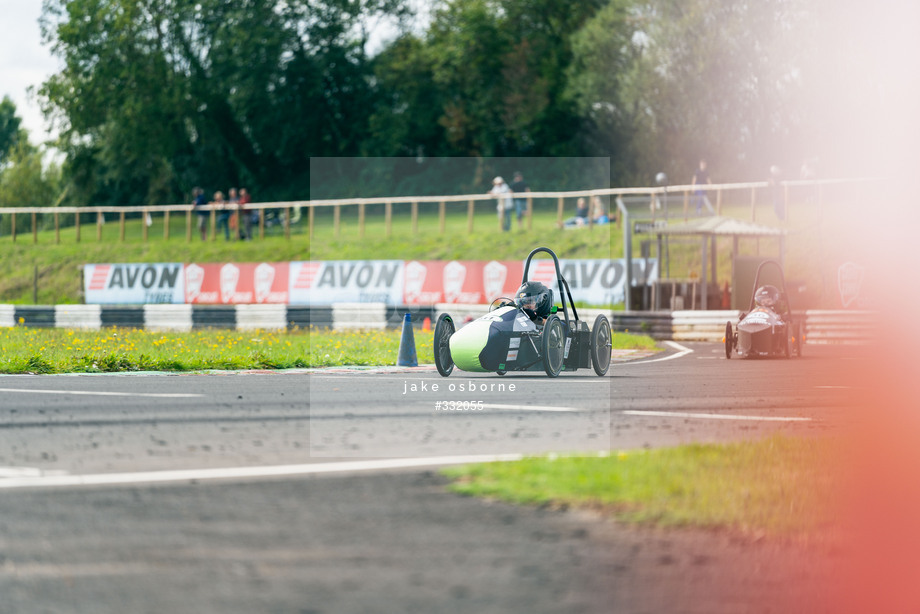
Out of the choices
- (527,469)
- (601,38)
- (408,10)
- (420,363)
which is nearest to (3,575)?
(527,469)

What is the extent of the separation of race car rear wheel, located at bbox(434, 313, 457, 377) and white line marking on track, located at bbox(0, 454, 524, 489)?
195 inches

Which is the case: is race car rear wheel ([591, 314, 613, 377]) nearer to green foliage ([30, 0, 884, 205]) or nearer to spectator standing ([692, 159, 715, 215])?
spectator standing ([692, 159, 715, 215])

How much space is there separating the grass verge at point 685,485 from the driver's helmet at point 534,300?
4574 millimetres

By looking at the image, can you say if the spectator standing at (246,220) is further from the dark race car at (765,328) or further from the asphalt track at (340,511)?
the asphalt track at (340,511)

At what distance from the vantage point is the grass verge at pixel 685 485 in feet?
21.8

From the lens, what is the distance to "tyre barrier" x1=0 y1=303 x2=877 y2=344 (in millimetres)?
27656

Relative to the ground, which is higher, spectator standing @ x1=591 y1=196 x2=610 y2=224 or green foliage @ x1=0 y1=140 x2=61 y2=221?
green foliage @ x1=0 y1=140 x2=61 y2=221

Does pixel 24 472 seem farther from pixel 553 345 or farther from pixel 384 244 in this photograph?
pixel 384 244

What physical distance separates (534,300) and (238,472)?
5.66 meters

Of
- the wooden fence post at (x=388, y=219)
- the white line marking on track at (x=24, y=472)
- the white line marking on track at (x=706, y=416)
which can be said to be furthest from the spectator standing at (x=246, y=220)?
the white line marking on track at (x=24, y=472)

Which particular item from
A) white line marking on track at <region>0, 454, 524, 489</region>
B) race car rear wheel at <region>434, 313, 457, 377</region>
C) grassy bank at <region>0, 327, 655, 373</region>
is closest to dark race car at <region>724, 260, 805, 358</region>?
grassy bank at <region>0, 327, 655, 373</region>

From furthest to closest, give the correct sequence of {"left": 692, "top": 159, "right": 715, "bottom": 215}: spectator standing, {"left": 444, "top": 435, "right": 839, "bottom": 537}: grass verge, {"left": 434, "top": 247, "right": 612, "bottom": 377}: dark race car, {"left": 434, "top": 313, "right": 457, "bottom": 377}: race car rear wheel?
{"left": 692, "top": 159, "right": 715, "bottom": 215}: spectator standing → {"left": 434, "top": 313, "right": 457, "bottom": 377}: race car rear wheel → {"left": 434, "top": 247, "right": 612, "bottom": 377}: dark race car → {"left": 444, "top": 435, "right": 839, "bottom": 537}: grass verge

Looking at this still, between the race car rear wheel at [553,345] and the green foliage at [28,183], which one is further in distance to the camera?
the green foliage at [28,183]

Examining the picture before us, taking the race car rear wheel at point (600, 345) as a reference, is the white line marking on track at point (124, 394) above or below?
below
